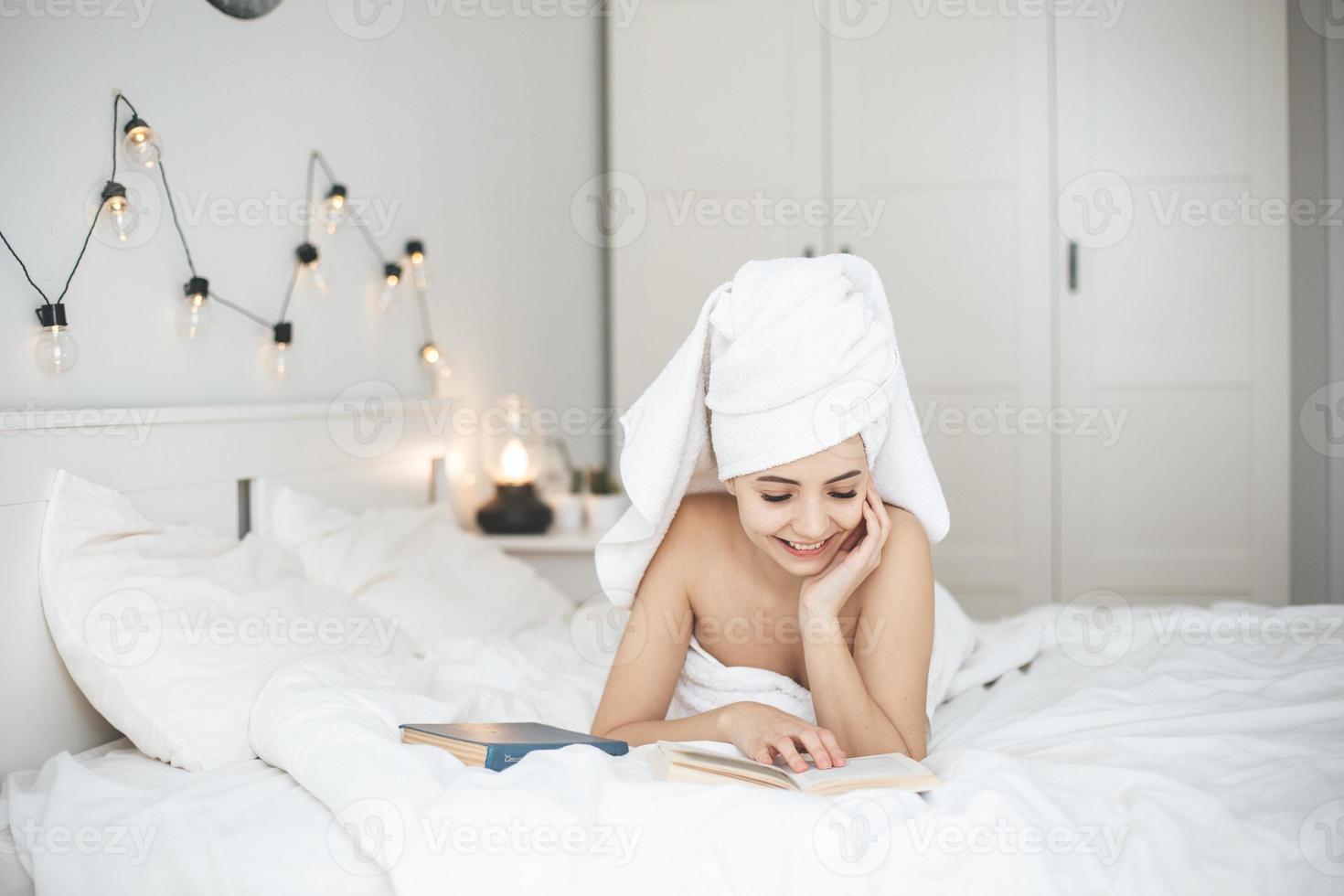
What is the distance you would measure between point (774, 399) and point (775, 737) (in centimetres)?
41

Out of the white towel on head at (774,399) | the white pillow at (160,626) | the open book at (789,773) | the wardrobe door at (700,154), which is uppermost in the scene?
the wardrobe door at (700,154)

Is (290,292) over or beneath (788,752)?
over

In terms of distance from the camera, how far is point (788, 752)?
1.31m

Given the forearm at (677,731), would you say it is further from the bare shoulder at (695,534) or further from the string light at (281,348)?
the string light at (281,348)

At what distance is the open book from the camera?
47.7 inches

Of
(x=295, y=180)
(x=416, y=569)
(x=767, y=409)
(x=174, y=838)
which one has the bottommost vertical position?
(x=174, y=838)

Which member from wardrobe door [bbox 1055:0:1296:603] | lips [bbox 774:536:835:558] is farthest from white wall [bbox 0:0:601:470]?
wardrobe door [bbox 1055:0:1296:603]

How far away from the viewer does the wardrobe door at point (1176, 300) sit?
349 cm

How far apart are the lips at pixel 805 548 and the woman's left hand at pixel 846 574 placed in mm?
33

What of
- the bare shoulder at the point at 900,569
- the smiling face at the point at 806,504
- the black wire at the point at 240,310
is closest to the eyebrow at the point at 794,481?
the smiling face at the point at 806,504

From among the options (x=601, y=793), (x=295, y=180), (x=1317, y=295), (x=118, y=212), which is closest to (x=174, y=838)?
(x=601, y=793)

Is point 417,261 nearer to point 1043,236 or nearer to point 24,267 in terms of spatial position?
point 24,267

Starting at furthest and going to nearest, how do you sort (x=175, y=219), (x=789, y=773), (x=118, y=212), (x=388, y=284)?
(x=388, y=284) < (x=175, y=219) < (x=118, y=212) < (x=789, y=773)

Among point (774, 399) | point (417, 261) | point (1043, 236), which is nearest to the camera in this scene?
point (774, 399)
